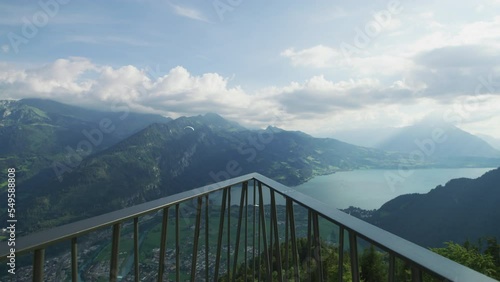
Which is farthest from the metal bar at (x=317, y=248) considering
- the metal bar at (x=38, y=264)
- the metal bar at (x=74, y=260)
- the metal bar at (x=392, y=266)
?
the metal bar at (x=38, y=264)

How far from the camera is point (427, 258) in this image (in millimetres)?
986

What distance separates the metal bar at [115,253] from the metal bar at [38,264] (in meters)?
0.35

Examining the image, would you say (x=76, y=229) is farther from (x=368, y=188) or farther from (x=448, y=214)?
(x=368, y=188)

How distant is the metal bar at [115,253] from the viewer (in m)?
1.48

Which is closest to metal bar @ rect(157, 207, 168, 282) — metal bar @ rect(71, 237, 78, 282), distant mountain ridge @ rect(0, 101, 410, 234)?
metal bar @ rect(71, 237, 78, 282)

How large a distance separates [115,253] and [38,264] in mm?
443

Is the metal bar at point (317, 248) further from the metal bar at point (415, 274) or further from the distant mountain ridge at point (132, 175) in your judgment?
the distant mountain ridge at point (132, 175)

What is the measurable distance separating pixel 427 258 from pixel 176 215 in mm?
1488

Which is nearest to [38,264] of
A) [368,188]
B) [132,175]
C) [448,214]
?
[448,214]

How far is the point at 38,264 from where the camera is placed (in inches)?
43.4

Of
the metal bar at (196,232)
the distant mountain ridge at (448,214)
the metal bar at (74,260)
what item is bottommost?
the distant mountain ridge at (448,214)

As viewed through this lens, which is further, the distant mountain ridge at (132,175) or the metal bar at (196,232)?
the distant mountain ridge at (132,175)

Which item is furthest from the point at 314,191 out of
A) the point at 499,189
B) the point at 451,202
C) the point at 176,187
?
the point at 176,187

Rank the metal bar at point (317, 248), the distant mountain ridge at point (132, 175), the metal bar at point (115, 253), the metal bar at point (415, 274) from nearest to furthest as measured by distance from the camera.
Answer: the metal bar at point (415, 274)
the metal bar at point (115, 253)
the metal bar at point (317, 248)
the distant mountain ridge at point (132, 175)
